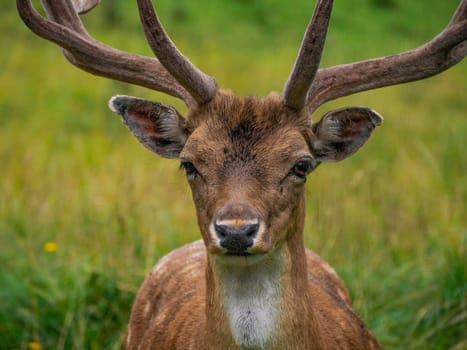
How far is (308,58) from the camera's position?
4.39 metres

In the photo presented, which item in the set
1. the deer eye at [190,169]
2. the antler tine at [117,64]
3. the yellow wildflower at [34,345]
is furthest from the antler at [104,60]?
the yellow wildflower at [34,345]

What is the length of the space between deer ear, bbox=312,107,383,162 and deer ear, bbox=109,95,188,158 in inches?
24.7

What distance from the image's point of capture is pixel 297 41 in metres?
18.8

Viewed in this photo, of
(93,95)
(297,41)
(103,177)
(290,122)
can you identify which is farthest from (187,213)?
(297,41)

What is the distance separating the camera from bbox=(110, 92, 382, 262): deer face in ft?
13.6

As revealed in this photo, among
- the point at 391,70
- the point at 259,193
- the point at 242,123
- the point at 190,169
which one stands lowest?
the point at 259,193

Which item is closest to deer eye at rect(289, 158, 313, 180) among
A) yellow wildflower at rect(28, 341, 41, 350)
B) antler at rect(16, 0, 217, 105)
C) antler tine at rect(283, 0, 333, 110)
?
antler tine at rect(283, 0, 333, 110)

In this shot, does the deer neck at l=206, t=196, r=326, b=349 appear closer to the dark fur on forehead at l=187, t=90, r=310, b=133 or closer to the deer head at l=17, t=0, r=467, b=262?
the deer head at l=17, t=0, r=467, b=262

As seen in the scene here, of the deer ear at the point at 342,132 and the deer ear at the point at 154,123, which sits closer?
the deer ear at the point at 342,132

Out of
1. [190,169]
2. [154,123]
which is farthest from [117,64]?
[190,169]

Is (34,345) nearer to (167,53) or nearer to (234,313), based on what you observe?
(234,313)

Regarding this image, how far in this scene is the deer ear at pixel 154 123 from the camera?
4.80 m

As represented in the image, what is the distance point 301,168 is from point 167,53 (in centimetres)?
77

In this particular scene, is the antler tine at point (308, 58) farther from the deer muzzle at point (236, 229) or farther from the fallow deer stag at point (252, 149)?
the deer muzzle at point (236, 229)
